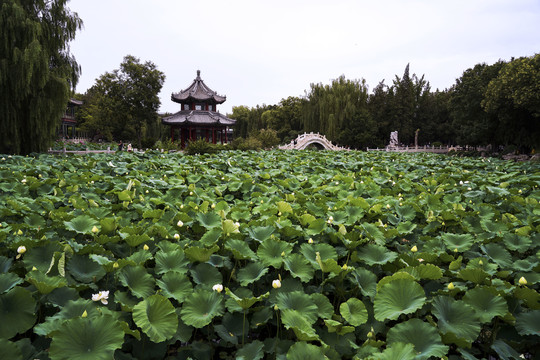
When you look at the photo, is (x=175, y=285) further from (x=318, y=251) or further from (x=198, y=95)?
(x=198, y=95)

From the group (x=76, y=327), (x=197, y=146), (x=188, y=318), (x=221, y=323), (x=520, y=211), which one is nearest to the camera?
(x=76, y=327)

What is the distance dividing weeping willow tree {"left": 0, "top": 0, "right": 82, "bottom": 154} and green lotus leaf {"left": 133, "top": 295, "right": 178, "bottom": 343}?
37.9 feet

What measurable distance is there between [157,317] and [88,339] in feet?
0.73

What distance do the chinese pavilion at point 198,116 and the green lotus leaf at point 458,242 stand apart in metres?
26.9

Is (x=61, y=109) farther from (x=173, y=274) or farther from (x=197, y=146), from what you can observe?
(x=173, y=274)

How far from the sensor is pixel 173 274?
56.9 inches

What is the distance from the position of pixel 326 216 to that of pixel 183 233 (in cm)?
104

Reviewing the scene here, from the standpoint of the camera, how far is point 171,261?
62.9 inches

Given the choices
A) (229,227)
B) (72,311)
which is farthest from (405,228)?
(72,311)

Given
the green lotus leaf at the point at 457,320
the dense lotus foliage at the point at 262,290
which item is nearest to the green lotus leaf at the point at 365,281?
the dense lotus foliage at the point at 262,290

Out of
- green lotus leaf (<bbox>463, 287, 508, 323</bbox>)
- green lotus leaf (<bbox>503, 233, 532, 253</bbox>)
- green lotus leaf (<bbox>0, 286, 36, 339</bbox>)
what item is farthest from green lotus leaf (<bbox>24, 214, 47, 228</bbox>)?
green lotus leaf (<bbox>503, 233, 532, 253</bbox>)

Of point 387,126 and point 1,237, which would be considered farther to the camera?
point 387,126

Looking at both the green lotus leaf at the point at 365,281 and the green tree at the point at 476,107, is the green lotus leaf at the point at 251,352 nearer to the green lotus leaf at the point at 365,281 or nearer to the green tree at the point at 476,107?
the green lotus leaf at the point at 365,281

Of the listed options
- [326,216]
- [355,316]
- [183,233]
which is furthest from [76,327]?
[326,216]
